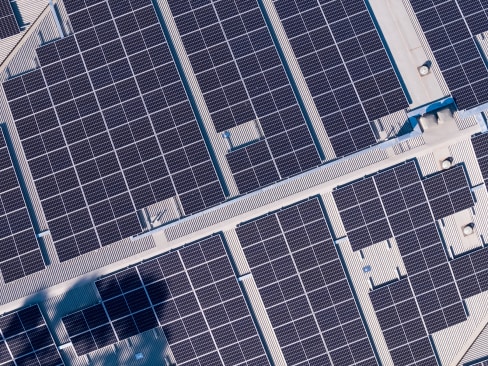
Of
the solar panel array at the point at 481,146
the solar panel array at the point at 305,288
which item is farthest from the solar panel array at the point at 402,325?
the solar panel array at the point at 481,146

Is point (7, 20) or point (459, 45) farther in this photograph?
point (7, 20)

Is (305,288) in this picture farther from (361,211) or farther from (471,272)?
(471,272)

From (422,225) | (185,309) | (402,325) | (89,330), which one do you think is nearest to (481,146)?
(422,225)

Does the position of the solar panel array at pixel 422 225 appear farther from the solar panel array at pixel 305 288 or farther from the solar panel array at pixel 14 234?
the solar panel array at pixel 14 234

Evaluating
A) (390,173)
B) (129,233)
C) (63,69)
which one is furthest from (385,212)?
(63,69)

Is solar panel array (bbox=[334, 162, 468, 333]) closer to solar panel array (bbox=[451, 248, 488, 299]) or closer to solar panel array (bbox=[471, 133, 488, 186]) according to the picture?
solar panel array (bbox=[451, 248, 488, 299])

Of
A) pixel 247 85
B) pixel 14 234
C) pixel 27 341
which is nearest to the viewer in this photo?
pixel 27 341
